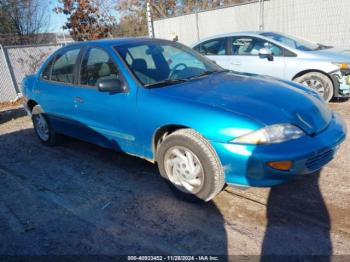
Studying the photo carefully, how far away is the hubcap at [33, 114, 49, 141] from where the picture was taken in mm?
5423

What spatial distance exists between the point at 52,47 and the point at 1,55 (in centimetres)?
184

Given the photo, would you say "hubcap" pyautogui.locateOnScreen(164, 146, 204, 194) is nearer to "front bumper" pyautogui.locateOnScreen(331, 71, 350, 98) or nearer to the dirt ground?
the dirt ground

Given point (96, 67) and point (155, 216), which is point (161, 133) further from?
point (96, 67)

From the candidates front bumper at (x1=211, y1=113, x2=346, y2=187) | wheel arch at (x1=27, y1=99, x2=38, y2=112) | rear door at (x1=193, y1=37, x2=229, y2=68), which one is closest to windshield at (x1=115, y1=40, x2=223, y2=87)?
front bumper at (x1=211, y1=113, x2=346, y2=187)

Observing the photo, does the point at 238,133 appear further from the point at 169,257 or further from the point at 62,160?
the point at 62,160

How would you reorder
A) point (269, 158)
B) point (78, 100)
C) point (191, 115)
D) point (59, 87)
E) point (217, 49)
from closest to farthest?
point (269, 158)
point (191, 115)
point (78, 100)
point (59, 87)
point (217, 49)

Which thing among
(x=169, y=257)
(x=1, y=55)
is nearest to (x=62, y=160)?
(x=169, y=257)

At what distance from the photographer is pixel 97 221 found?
327cm

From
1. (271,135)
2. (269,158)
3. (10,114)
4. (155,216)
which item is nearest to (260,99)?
(271,135)

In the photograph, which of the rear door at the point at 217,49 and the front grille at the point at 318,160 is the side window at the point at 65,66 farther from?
the rear door at the point at 217,49

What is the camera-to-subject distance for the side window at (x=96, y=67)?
3.99 meters

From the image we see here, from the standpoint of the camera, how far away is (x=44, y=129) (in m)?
5.52

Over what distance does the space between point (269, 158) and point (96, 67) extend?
252cm

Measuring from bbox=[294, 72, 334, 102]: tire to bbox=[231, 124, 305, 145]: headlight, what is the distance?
13.1 feet
